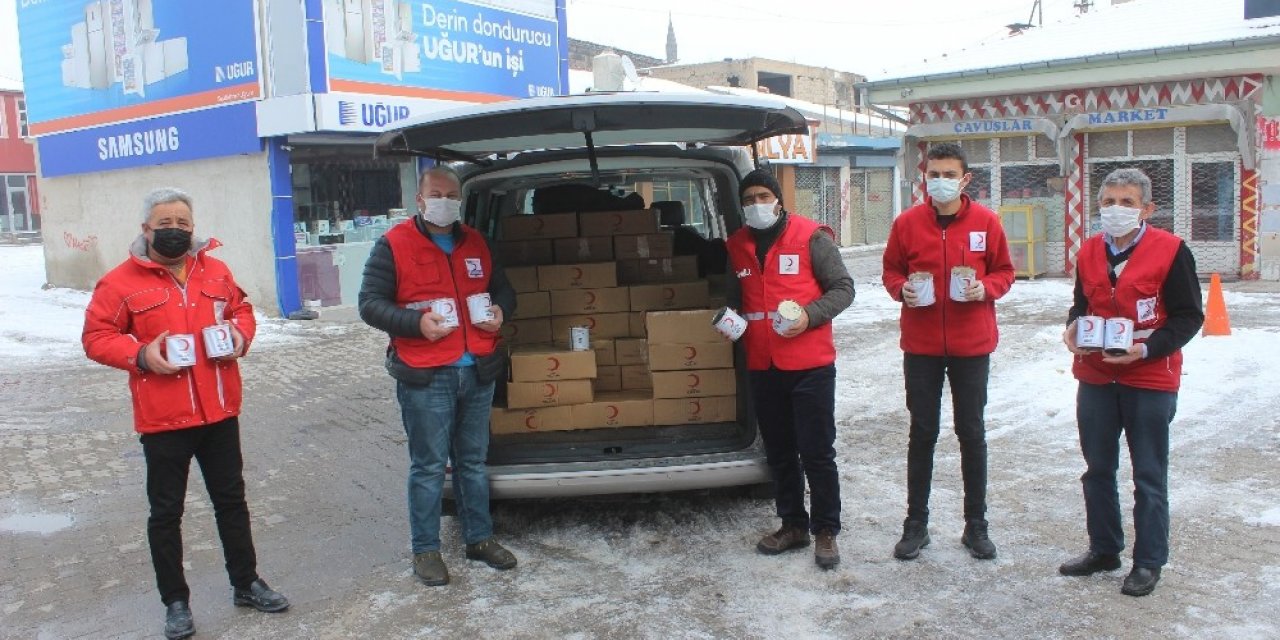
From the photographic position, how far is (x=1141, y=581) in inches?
168

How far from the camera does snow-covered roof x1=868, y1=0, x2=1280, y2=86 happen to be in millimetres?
15781

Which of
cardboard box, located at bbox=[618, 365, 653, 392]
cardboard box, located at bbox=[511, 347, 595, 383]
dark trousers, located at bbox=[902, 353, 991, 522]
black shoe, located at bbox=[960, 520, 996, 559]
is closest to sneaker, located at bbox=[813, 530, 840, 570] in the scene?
dark trousers, located at bbox=[902, 353, 991, 522]

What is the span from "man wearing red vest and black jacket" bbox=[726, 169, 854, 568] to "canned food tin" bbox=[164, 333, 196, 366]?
2371 mm

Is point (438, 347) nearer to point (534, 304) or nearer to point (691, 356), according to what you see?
point (534, 304)

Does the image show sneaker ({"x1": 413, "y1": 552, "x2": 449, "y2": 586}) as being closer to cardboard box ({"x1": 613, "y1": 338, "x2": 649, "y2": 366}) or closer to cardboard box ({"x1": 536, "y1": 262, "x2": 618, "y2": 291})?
cardboard box ({"x1": 613, "y1": 338, "x2": 649, "y2": 366})

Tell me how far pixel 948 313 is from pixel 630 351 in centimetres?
178

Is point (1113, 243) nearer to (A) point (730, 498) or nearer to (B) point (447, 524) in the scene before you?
(A) point (730, 498)

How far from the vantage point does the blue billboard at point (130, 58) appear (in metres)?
15.4

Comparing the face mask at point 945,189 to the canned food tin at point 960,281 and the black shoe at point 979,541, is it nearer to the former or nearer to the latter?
the canned food tin at point 960,281

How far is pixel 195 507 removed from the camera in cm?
606

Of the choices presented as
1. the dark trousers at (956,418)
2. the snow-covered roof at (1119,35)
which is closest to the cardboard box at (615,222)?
the dark trousers at (956,418)

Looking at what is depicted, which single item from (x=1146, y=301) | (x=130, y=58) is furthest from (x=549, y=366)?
(x=130, y=58)

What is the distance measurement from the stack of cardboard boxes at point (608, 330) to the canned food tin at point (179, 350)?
1748 mm

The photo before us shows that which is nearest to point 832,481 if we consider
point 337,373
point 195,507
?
point 195,507
